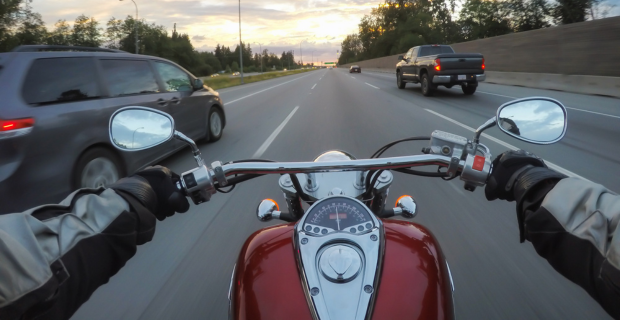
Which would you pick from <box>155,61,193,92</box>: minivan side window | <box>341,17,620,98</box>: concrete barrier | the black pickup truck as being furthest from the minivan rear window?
<box>155,61,193,92</box>: minivan side window

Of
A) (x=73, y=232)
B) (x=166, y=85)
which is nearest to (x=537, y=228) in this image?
(x=73, y=232)

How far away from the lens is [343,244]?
1.44 m

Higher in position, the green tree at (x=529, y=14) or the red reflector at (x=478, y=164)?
the green tree at (x=529, y=14)

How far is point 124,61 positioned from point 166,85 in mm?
1145

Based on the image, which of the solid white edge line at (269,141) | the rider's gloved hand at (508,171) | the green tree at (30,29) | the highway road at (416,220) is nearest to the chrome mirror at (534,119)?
the rider's gloved hand at (508,171)

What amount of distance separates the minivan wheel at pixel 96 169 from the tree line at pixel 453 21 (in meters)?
28.1

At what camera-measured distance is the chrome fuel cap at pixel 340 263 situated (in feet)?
4.36

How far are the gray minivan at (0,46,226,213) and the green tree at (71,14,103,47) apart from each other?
4981 cm

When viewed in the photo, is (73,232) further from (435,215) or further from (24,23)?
(24,23)

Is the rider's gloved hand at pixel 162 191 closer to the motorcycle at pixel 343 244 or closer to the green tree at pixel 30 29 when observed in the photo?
the motorcycle at pixel 343 244

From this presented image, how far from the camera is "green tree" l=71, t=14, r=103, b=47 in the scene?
50.2 m

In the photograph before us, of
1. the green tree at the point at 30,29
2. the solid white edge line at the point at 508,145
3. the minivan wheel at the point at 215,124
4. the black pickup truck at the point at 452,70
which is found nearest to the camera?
the solid white edge line at the point at 508,145

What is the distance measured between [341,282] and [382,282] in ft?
0.45

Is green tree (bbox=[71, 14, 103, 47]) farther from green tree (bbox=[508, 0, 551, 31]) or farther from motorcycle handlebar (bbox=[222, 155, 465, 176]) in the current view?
motorcycle handlebar (bbox=[222, 155, 465, 176])
